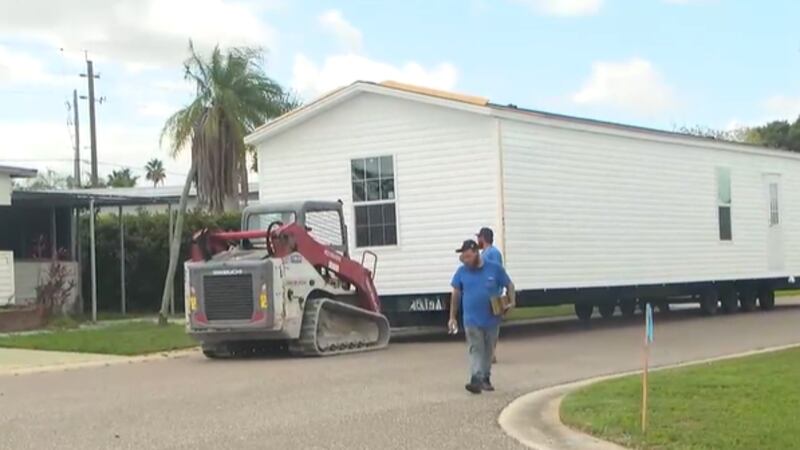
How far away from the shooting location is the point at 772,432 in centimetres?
907

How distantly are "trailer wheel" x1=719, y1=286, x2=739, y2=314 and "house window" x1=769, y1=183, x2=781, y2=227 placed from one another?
2.22 meters

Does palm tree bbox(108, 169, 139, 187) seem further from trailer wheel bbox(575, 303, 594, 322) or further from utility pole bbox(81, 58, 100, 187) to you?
trailer wheel bbox(575, 303, 594, 322)

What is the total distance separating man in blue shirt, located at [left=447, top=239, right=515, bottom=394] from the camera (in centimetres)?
1276

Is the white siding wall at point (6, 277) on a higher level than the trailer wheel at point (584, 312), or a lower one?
higher

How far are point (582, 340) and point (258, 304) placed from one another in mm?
6475

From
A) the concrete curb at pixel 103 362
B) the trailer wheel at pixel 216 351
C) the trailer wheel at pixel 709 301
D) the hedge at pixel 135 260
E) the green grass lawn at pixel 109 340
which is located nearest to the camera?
the concrete curb at pixel 103 362

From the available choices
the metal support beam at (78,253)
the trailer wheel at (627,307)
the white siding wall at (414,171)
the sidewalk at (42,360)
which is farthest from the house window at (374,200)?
the metal support beam at (78,253)

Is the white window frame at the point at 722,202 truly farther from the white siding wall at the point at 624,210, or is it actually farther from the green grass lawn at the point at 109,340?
the green grass lawn at the point at 109,340

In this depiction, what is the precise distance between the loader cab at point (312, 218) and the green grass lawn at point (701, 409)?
24.3 ft

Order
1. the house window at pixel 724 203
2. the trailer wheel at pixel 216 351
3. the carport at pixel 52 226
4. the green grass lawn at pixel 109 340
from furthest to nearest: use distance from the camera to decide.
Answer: the carport at pixel 52 226 < the house window at pixel 724 203 < the green grass lawn at pixel 109 340 < the trailer wheel at pixel 216 351

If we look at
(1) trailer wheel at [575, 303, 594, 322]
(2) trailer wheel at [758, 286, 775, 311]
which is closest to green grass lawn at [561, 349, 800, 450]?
(1) trailer wheel at [575, 303, 594, 322]

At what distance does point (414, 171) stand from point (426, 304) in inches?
96.7

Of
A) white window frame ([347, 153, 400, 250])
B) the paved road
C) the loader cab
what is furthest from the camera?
white window frame ([347, 153, 400, 250])

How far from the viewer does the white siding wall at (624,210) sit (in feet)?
70.0
